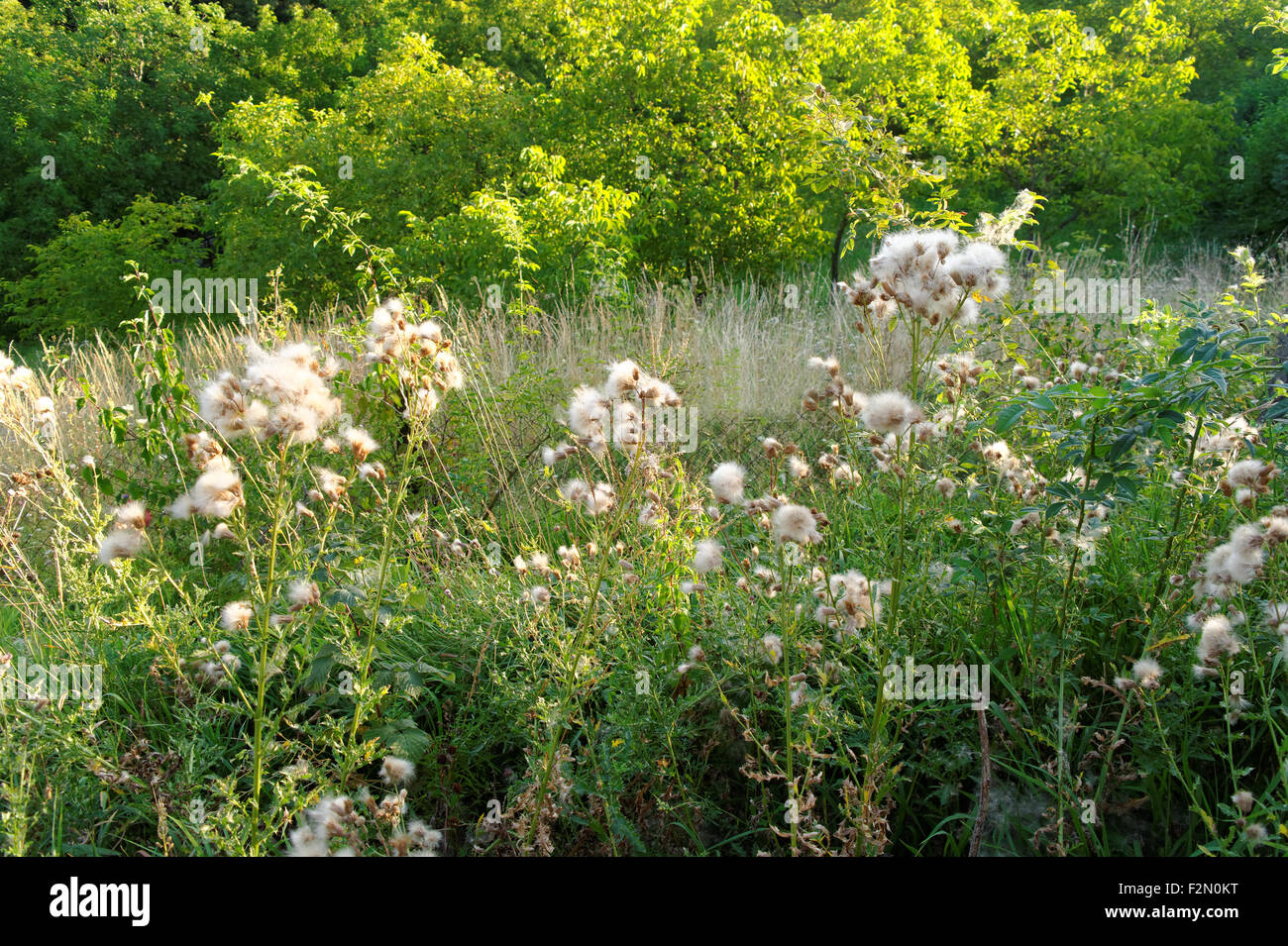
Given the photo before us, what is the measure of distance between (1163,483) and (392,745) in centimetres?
248

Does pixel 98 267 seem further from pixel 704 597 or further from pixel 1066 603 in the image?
pixel 1066 603

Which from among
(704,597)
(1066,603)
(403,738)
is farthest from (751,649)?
(403,738)

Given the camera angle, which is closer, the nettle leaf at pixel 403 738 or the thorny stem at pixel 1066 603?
the thorny stem at pixel 1066 603

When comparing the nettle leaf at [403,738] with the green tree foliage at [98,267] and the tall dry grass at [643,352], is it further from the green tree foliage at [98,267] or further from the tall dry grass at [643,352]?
the green tree foliage at [98,267]

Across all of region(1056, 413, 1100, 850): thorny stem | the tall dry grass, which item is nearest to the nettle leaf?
region(1056, 413, 1100, 850): thorny stem

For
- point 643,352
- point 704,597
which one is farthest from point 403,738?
point 643,352

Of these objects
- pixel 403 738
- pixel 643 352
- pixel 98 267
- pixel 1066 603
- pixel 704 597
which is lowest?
pixel 403 738

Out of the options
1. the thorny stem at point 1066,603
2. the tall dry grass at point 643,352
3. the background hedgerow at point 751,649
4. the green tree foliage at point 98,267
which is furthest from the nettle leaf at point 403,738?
the green tree foliage at point 98,267

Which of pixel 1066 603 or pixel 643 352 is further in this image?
pixel 643 352

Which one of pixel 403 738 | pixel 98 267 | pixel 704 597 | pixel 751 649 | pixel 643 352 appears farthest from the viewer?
pixel 98 267

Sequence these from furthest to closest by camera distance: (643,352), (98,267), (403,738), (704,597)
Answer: (98,267) → (643,352) → (704,597) → (403,738)

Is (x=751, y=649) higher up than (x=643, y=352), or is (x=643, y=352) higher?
A: (x=643, y=352)

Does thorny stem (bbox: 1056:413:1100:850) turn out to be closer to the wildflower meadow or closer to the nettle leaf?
the wildflower meadow
